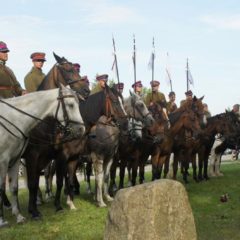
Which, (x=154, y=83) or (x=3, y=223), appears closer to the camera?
(x=3, y=223)

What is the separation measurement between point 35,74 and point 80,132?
2838 mm

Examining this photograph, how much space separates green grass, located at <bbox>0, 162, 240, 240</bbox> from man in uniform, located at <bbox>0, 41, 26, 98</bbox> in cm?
280

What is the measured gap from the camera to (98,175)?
504 inches

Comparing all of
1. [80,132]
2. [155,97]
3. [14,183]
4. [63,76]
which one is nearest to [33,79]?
[63,76]

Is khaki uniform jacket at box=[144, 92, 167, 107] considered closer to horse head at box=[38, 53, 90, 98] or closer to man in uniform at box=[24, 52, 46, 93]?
man in uniform at box=[24, 52, 46, 93]

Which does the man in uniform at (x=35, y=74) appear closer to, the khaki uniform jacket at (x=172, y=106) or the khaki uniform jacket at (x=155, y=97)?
the khaki uniform jacket at (x=155, y=97)

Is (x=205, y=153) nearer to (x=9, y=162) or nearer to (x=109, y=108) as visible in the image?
(x=109, y=108)

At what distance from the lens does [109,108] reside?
495 inches

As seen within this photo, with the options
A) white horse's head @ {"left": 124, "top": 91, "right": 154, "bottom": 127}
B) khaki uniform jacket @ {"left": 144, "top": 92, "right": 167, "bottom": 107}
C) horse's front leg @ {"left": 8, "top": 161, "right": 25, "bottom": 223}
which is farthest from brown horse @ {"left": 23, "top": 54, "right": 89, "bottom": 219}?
khaki uniform jacket @ {"left": 144, "top": 92, "right": 167, "bottom": 107}

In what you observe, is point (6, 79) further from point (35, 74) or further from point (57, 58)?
point (57, 58)

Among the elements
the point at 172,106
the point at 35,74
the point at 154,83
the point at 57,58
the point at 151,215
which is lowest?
the point at 172,106

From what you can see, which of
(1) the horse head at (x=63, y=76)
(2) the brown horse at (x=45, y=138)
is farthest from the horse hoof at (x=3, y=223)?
(1) the horse head at (x=63, y=76)

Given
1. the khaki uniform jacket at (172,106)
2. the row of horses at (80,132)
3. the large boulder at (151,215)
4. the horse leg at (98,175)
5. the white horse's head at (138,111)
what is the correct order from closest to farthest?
the large boulder at (151,215), the row of horses at (80,132), the horse leg at (98,175), the white horse's head at (138,111), the khaki uniform jacket at (172,106)

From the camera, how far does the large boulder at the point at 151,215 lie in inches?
275
